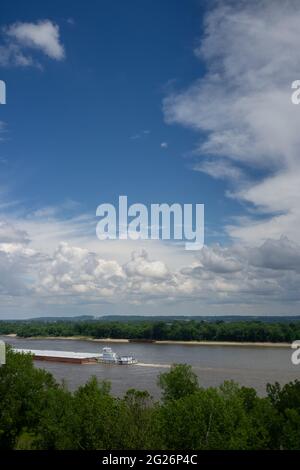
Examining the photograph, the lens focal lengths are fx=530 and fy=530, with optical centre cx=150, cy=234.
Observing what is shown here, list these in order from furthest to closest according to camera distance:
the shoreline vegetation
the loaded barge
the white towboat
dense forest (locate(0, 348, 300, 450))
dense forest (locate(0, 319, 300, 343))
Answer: dense forest (locate(0, 319, 300, 343)) → the shoreline vegetation → the loaded barge → the white towboat → dense forest (locate(0, 348, 300, 450))

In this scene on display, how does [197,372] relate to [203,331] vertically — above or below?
below

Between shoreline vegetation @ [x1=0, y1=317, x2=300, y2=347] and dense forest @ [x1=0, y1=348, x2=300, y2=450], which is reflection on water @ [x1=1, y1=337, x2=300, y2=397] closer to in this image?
dense forest @ [x1=0, y1=348, x2=300, y2=450]

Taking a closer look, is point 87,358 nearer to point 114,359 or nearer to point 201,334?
point 114,359

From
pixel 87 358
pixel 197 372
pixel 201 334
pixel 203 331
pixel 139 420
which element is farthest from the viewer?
pixel 203 331

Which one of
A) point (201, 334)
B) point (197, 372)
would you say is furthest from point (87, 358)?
point (201, 334)

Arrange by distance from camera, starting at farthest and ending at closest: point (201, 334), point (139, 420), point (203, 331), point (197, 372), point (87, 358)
→ 1. point (203, 331)
2. point (201, 334)
3. point (87, 358)
4. point (197, 372)
5. point (139, 420)

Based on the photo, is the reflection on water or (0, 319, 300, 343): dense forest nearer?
the reflection on water

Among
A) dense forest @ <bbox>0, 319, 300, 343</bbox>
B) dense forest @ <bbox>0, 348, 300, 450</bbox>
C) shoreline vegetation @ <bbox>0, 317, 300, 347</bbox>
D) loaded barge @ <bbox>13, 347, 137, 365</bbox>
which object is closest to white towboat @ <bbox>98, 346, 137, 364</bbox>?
loaded barge @ <bbox>13, 347, 137, 365</bbox>
